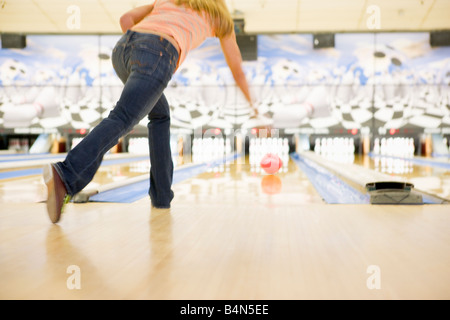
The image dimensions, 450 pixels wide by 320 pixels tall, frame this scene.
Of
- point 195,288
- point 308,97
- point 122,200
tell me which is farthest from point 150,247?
point 308,97

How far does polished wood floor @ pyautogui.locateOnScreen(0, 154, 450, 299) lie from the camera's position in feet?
2.25

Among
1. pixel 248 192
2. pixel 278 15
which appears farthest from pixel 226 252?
pixel 278 15

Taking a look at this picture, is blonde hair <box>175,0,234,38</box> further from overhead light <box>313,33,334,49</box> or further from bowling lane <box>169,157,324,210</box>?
overhead light <box>313,33,334,49</box>

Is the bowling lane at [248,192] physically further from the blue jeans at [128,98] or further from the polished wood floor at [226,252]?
the blue jeans at [128,98]

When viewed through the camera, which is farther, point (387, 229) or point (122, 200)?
point (122, 200)

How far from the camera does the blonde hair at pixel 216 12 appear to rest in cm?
136

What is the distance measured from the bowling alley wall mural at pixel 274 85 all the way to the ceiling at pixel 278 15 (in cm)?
23

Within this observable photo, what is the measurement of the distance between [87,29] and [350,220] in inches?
283

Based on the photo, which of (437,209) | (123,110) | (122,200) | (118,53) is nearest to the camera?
(123,110)

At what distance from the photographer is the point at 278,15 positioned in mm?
6758

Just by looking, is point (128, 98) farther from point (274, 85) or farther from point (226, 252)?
point (274, 85)

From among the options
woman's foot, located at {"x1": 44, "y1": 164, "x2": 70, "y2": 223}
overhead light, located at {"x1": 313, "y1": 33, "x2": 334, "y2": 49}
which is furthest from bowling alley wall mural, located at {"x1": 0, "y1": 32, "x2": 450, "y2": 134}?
woman's foot, located at {"x1": 44, "y1": 164, "x2": 70, "y2": 223}

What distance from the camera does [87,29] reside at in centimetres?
752

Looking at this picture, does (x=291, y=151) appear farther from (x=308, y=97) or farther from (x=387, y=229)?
(x=387, y=229)
